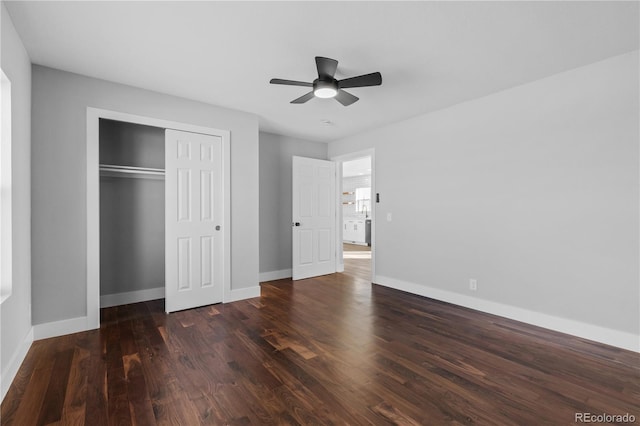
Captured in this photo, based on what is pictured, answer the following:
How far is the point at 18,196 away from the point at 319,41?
277cm

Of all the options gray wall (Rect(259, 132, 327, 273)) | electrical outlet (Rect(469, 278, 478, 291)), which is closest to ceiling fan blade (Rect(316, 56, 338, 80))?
gray wall (Rect(259, 132, 327, 273))

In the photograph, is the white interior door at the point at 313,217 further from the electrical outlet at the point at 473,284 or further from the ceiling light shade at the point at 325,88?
the electrical outlet at the point at 473,284

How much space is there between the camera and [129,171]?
3.85 meters

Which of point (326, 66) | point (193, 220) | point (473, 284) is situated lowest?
point (473, 284)

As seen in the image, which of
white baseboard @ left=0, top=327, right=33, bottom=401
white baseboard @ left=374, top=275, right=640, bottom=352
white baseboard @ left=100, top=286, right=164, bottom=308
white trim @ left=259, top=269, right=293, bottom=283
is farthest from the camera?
white trim @ left=259, top=269, right=293, bottom=283

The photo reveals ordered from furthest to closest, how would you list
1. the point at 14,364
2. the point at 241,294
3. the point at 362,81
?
the point at 241,294 < the point at 362,81 < the point at 14,364

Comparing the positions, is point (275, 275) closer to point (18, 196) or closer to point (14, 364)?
point (14, 364)

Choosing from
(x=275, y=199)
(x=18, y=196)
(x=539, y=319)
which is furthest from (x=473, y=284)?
(x=18, y=196)

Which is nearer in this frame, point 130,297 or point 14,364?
point 14,364

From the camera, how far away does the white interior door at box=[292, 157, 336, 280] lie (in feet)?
17.9

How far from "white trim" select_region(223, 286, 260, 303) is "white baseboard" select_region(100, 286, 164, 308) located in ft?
3.41

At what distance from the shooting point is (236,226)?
4227 millimetres

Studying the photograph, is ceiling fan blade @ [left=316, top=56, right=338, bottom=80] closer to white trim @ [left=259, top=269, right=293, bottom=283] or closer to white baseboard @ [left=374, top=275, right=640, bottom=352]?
white baseboard @ [left=374, top=275, right=640, bottom=352]

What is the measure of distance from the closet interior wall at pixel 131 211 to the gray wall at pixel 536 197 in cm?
363
